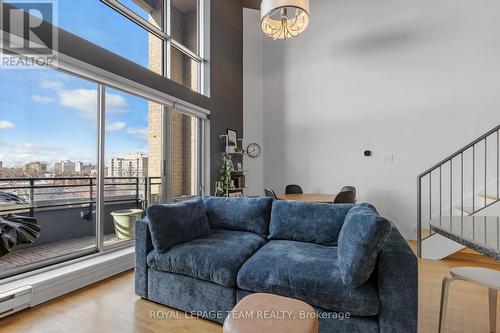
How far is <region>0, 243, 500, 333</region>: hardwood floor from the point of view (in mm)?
1840

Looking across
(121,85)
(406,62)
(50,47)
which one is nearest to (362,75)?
(406,62)

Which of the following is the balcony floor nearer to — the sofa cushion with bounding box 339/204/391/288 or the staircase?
the sofa cushion with bounding box 339/204/391/288

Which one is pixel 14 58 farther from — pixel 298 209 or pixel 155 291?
pixel 298 209

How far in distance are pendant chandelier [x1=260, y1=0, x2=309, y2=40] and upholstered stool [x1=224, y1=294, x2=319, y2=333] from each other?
3002 millimetres

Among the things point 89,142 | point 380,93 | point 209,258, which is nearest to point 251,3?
point 380,93

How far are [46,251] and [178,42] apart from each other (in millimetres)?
3401

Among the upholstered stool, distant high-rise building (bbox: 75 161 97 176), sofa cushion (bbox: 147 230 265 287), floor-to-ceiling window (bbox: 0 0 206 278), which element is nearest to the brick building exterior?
floor-to-ceiling window (bbox: 0 0 206 278)

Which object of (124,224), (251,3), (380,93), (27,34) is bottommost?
(124,224)

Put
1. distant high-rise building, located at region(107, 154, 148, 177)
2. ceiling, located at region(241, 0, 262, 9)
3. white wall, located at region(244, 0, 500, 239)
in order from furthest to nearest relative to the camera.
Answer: ceiling, located at region(241, 0, 262, 9) < white wall, located at region(244, 0, 500, 239) < distant high-rise building, located at region(107, 154, 148, 177)

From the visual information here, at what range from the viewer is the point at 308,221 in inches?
92.8

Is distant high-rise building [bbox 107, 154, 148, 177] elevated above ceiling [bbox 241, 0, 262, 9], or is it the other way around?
ceiling [bbox 241, 0, 262, 9]

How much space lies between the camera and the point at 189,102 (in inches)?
159

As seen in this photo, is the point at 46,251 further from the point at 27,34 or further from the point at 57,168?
the point at 27,34

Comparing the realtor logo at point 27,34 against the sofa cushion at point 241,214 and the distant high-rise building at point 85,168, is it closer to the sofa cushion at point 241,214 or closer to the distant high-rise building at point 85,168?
the distant high-rise building at point 85,168
